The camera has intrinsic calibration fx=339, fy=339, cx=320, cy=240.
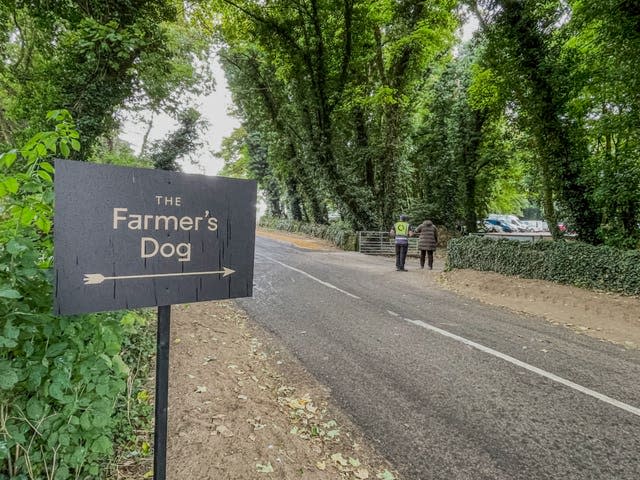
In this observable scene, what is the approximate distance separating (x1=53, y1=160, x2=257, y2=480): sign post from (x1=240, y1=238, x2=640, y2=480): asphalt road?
1.95 m

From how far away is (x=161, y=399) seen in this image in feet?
5.88

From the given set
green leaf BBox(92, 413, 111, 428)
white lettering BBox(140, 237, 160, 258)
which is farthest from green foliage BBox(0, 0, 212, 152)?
green leaf BBox(92, 413, 111, 428)

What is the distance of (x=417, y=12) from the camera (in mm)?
15359

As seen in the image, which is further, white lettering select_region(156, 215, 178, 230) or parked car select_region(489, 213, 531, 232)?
parked car select_region(489, 213, 531, 232)

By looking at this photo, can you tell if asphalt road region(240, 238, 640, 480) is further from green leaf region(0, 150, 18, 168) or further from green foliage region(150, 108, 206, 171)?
green foliage region(150, 108, 206, 171)

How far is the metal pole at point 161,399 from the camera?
1.77 metres

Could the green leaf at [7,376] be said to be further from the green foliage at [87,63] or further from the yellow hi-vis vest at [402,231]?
the yellow hi-vis vest at [402,231]

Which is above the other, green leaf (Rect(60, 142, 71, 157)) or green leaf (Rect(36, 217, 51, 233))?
green leaf (Rect(60, 142, 71, 157))

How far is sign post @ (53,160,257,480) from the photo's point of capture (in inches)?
59.4

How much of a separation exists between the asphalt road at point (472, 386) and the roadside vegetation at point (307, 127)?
2.05m

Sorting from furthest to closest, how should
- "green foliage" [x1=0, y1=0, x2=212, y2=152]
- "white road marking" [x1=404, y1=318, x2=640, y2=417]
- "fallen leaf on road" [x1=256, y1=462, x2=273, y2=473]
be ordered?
"green foliage" [x1=0, y1=0, x2=212, y2=152]
"white road marking" [x1=404, y1=318, x2=640, y2=417]
"fallen leaf on road" [x1=256, y1=462, x2=273, y2=473]

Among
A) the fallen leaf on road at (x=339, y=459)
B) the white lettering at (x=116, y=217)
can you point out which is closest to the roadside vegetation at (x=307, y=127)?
the white lettering at (x=116, y=217)

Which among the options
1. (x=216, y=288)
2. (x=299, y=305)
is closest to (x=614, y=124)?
(x=299, y=305)

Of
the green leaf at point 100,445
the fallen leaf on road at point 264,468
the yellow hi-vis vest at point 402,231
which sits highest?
the yellow hi-vis vest at point 402,231
